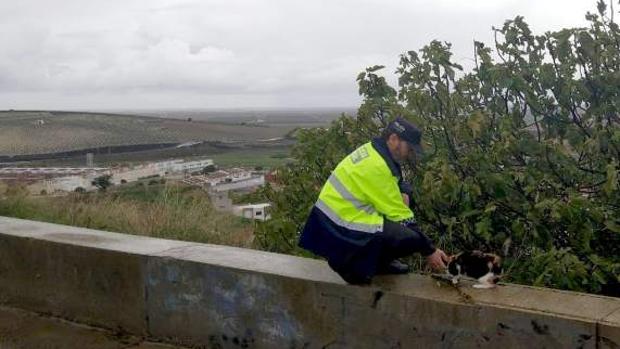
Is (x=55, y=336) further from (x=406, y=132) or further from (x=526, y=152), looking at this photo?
(x=526, y=152)

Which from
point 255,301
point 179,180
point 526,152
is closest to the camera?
point 255,301

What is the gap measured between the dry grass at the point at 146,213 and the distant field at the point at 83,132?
34.1ft

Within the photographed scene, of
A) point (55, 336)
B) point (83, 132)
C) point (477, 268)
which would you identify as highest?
point (477, 268)

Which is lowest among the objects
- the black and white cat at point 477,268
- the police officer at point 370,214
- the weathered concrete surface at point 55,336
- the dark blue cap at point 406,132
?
the weathered concrete surface at point 55,336

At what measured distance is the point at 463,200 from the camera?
→ 5.50 m

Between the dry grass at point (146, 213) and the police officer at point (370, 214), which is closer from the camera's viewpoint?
the police officer at point (370, 214)

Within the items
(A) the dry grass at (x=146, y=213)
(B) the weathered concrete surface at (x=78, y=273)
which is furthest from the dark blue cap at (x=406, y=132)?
(A) the dry grass at (x=146, y=213)

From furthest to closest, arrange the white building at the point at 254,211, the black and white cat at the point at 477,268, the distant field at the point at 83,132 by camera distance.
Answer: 1. the distant field at the point at 83,132
2. the white building at the point at 254,211
3. the black and white cat at the point at 477,268

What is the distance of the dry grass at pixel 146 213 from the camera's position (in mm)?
8148

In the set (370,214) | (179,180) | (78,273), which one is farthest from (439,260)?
(179,180)

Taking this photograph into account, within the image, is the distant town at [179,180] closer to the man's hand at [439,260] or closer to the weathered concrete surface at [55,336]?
the weathered concrete surface at [55,336]

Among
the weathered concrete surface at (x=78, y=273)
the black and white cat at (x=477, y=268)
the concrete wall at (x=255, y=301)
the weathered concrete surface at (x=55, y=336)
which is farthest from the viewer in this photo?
the weathered concrete surface at (x=78, y=273)

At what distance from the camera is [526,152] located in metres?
5.38

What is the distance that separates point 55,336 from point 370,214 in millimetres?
2661
